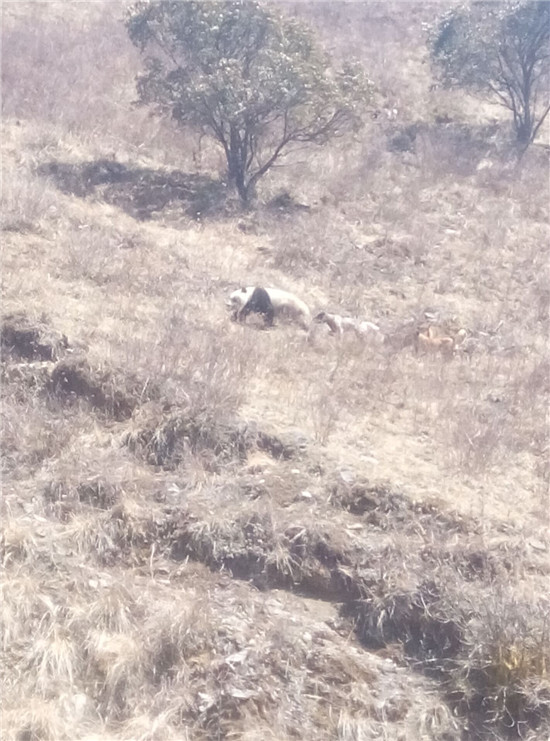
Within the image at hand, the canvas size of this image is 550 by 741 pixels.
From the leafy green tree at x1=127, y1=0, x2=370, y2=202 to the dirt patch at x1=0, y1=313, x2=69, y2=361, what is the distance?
620 cm

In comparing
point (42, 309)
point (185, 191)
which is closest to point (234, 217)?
point (185, 191)

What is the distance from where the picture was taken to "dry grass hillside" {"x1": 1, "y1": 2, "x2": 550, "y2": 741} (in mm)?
3336

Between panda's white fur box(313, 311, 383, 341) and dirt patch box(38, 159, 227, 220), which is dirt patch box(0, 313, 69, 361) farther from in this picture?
dirt patch box(38, 159, 227, 220)

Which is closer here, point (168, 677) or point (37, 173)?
point (168, 677)

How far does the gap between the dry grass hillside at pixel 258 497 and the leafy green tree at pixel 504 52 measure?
7.75m

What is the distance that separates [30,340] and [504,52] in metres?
12.8

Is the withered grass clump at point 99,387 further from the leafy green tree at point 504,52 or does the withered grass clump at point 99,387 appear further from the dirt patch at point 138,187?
the leafy green tree at point 504,52

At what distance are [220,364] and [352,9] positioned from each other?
17.0 meters

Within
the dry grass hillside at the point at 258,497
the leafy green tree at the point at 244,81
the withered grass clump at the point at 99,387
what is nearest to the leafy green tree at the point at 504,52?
the leafy green tree at the point at 244,81

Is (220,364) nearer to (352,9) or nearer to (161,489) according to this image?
(161,489)

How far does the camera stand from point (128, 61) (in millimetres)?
14781

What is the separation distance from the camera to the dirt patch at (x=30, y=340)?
5.22 metres

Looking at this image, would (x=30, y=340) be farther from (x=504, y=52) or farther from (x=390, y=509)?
(x=504, y=52)

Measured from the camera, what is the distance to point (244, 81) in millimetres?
10828
